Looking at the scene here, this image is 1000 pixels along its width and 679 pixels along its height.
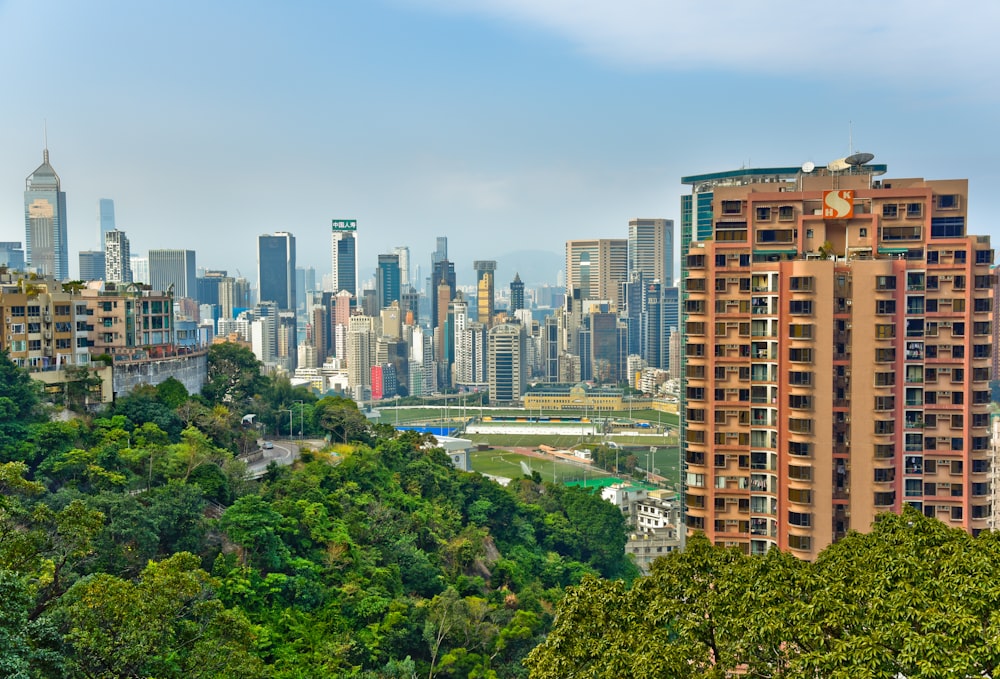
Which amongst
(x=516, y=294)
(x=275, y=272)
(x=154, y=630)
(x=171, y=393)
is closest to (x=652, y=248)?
(x=516, y=294)

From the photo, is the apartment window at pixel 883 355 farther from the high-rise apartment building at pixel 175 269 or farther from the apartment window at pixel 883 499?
the high-rise apartment building at pixel 175 269

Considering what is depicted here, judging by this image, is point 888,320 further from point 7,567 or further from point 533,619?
point 7,567

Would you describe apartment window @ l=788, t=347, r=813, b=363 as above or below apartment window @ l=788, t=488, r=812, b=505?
above

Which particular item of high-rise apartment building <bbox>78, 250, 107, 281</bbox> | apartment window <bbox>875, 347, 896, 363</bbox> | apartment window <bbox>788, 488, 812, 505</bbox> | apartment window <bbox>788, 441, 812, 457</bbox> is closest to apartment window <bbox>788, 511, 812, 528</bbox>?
apartment window <bbox>788, 488, 812, 505</bbox>

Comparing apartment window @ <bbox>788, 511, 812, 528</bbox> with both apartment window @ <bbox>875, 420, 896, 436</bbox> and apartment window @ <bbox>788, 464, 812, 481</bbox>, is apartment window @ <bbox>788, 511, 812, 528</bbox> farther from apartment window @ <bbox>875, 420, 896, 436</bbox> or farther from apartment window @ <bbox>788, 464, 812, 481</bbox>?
apartment window @ <bbox>875, 420, 896, 436</bbox>

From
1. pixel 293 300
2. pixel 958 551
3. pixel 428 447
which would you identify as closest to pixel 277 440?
pixel 428 447

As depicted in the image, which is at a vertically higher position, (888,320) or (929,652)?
(888,320)
